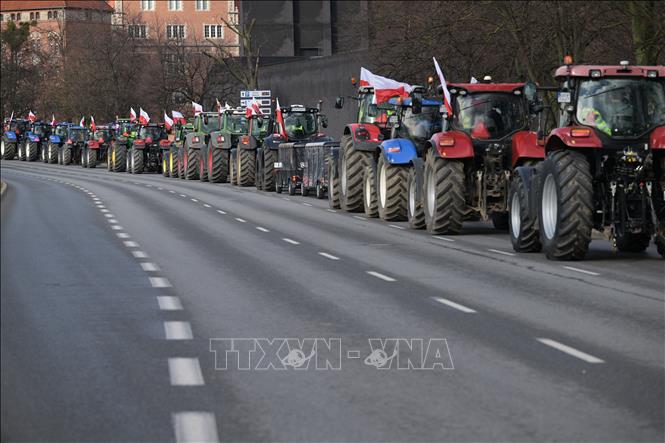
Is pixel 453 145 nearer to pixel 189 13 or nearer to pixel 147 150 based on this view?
pixel 147 150

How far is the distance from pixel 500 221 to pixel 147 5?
148 m

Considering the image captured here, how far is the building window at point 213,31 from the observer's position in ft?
570

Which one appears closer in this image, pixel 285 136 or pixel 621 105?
pixel 621 105

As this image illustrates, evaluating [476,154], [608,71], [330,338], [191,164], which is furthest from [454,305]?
[191,164]

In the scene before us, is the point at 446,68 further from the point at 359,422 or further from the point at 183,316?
the point at 359,422

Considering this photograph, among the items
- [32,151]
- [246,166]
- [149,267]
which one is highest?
[149,267]

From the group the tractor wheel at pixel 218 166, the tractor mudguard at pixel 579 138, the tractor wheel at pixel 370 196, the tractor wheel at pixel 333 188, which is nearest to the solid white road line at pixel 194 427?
the tractor mudguard at pixel 579 138

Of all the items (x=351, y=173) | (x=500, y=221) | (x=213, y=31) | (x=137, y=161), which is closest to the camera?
(x=500, y=221)

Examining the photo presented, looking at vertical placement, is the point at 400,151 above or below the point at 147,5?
below

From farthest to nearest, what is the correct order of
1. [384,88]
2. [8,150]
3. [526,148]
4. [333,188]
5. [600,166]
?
[8,150] < [333,188] < [384,88] < [526,148] < [600,166]

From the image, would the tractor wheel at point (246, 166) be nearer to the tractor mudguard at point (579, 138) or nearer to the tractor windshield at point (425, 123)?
the tractor windshield at point (425, 123)

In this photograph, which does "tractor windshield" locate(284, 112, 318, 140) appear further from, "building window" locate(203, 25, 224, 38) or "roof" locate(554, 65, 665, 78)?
"building window" locate(203, 25, 224, 38)

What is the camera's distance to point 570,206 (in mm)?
18766

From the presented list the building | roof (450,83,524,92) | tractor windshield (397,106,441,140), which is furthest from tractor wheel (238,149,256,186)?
the building
